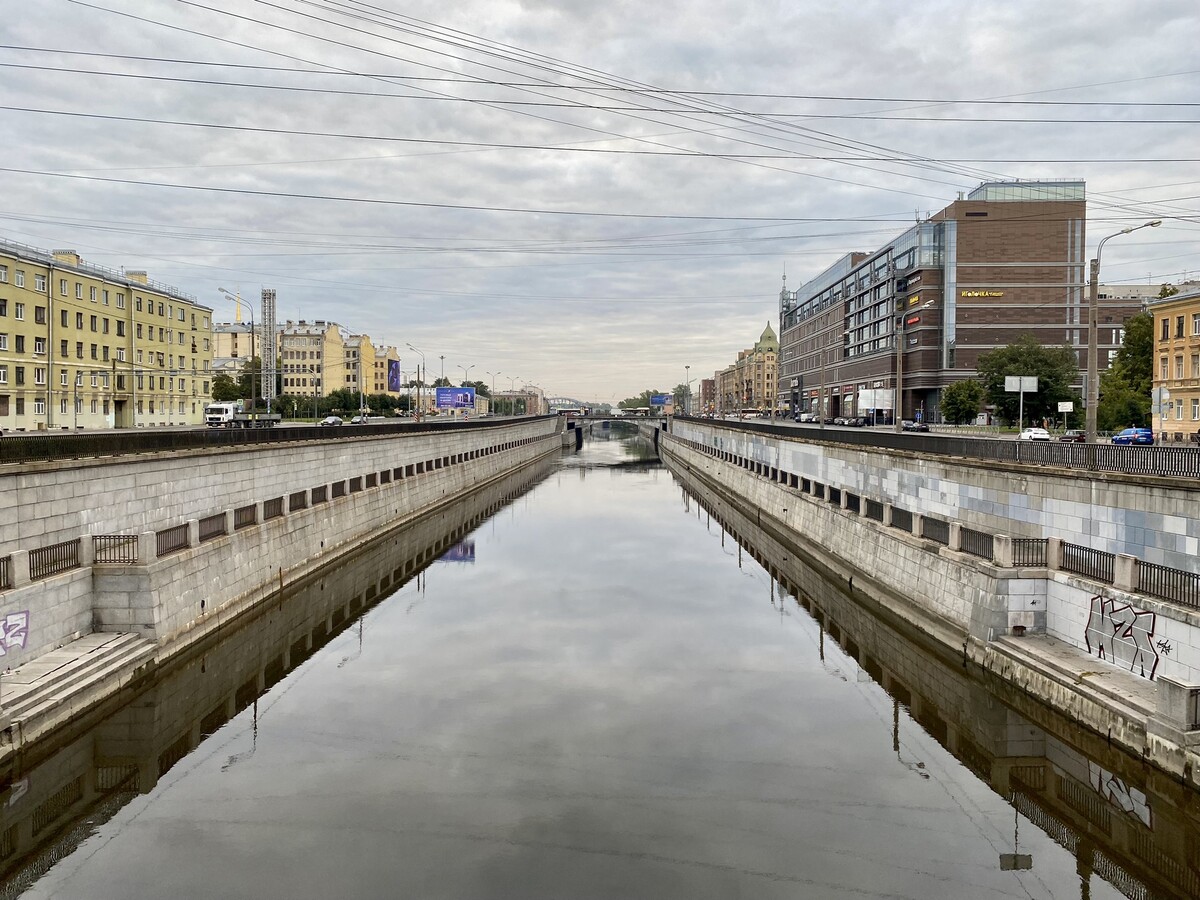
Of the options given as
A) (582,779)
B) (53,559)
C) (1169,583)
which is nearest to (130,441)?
(53,559)

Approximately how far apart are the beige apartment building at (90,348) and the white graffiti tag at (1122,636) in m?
63.1

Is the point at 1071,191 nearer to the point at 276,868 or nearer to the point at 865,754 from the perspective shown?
the point at 865,754

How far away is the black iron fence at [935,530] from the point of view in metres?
30.1

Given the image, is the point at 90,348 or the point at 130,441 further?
the point at 90,348

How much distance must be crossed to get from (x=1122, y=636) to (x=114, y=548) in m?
27.8

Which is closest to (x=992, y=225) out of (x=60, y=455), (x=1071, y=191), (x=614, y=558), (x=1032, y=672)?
(x=1071, y=191)

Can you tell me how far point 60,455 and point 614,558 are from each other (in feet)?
105

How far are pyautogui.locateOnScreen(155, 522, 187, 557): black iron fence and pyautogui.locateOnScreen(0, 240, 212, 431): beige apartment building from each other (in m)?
37.1

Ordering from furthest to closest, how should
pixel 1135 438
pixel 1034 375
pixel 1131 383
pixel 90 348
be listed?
pixel 1034 375 → pixel 1131 383 → pixel 90 348 → pixel 1135 438

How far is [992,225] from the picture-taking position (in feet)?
376

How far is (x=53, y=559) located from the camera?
68.1 ft

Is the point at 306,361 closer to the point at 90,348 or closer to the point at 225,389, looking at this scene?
the point at 225,389

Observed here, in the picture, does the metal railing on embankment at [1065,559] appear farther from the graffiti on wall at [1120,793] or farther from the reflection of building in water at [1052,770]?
the graffiti on wall at [1120,793]

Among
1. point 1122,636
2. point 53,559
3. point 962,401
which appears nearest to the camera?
point 1122,636
